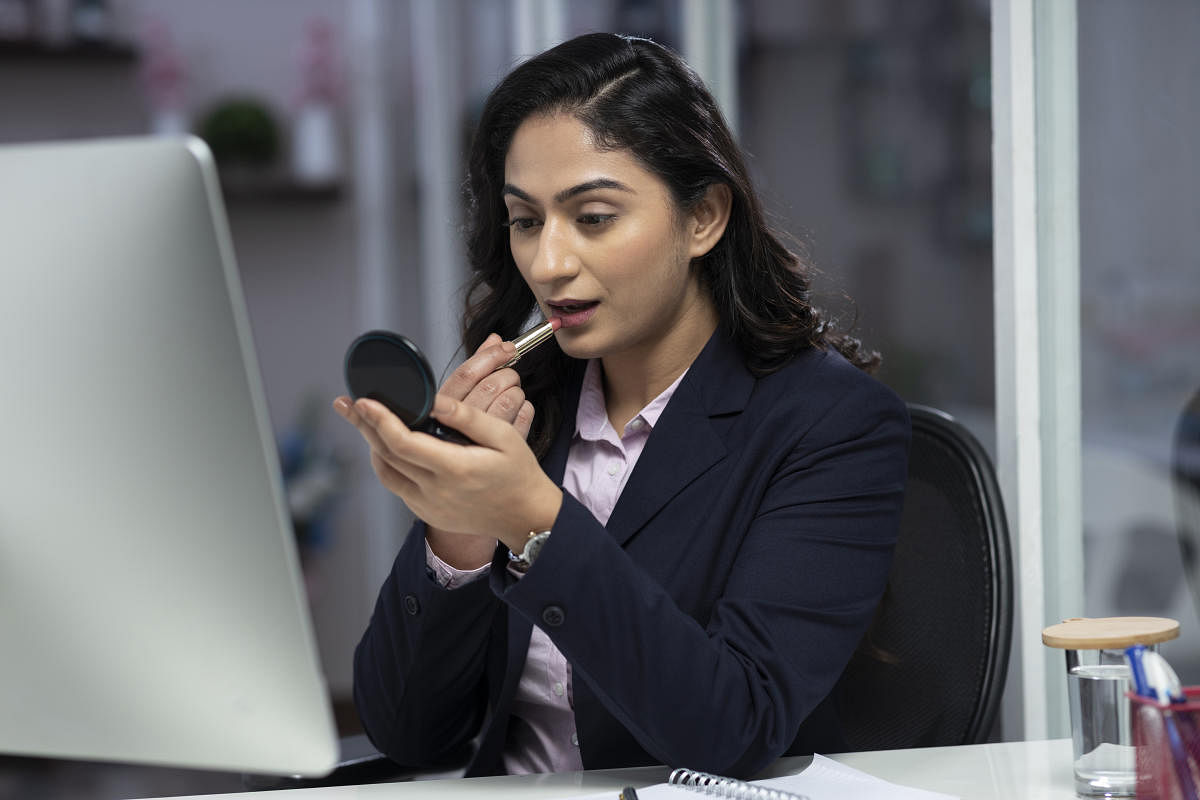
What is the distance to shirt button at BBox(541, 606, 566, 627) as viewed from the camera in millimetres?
929

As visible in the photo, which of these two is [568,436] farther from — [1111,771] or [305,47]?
[305,47]

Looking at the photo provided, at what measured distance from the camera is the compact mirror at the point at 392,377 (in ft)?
2.70

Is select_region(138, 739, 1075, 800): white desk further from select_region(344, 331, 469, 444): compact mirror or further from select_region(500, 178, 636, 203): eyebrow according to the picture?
select_region(500, 178, 636, 203): eyebrow

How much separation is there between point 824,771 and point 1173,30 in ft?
2.87

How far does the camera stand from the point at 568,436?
1371mm

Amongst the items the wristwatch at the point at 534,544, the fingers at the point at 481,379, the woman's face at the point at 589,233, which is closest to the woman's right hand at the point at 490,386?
the fingers at the point at 481,379

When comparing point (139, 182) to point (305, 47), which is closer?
point (139, 182)

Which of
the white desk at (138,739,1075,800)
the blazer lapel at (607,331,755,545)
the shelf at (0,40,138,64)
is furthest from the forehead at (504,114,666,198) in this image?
the shelf at (0,40,138,64)

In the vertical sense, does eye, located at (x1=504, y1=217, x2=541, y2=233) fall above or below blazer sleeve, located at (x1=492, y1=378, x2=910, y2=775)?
above

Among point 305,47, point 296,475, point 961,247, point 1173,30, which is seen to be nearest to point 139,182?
point 1173,30

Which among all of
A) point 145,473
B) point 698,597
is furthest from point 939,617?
point 145,473

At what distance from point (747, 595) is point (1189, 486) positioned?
548 millimetres

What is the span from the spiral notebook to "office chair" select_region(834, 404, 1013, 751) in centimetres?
33

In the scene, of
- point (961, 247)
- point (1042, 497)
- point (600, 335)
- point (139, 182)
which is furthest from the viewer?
point (961, 247)
